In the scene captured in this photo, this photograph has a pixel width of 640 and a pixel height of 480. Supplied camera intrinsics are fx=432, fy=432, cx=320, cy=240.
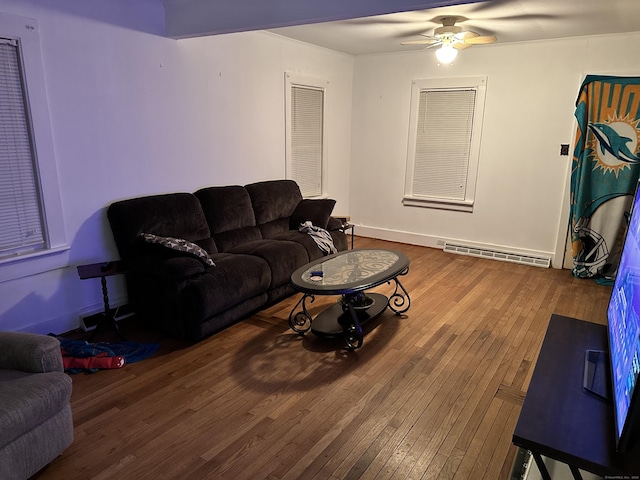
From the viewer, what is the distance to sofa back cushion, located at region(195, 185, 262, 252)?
13.0ft

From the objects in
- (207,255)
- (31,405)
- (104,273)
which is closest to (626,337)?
(31,405)

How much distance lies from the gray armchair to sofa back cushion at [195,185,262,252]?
200 centimetres

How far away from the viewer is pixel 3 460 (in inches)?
67.6

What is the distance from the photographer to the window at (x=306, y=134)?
5156mm

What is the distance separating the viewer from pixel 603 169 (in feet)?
14.8

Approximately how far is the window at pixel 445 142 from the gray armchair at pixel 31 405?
477 cm

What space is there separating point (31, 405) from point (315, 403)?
1.38 meters

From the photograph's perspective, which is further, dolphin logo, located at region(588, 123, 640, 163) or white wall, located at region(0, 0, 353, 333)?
dolphin logo, located at region(588, 123, 640, 163)

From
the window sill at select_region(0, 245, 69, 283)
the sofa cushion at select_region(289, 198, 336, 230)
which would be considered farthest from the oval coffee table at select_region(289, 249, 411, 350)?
the window sill at select_region(0, 245, 69, 283)

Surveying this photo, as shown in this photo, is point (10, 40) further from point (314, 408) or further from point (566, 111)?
point (566, 111)

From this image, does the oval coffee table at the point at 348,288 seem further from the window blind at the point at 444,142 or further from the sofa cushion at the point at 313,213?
the window blind at the point at 444,142

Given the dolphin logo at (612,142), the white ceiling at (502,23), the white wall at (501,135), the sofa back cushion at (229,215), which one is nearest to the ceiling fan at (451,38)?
the white ceiling at (502,23)

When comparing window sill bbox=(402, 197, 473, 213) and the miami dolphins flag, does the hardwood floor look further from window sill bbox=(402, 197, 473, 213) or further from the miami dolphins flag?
window sill bbox=(402, 197, 473, 213)

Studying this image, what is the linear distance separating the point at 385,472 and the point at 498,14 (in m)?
3.70
